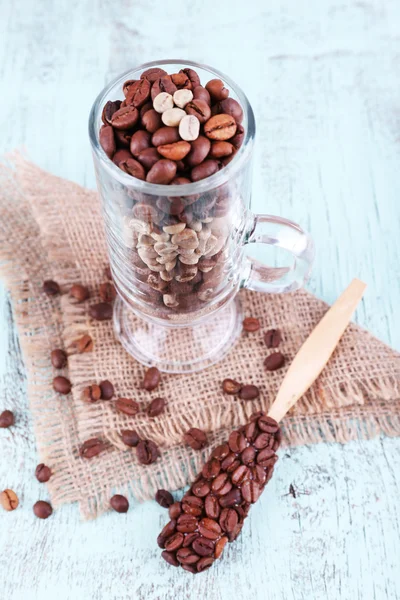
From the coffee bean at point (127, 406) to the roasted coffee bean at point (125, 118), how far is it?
608mm

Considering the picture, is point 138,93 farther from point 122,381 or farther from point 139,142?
point 122,381

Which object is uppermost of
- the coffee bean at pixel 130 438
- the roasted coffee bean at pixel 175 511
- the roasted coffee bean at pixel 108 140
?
the roasted coffee bean at pixel 108 140

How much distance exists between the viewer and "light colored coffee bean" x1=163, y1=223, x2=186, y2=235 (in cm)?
117

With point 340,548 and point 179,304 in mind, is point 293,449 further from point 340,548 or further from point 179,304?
point 179,304

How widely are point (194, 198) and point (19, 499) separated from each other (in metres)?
0.75

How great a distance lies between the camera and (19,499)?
1.48 metres

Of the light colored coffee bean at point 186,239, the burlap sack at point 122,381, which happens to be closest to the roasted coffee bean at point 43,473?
the burlap sack at point 122,381

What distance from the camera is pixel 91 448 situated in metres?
1.48

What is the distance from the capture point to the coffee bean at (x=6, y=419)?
1534mm

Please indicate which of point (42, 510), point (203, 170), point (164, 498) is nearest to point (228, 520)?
point (164, 498)

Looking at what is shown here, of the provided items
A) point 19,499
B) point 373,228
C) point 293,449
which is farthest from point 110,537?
point 373,228

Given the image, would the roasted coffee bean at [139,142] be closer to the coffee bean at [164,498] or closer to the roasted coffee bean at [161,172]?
the roasted coffee bean at [161,172]

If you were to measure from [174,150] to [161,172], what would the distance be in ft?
0.13

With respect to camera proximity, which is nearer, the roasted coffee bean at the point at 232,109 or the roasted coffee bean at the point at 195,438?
the roasted coffee bean at the point at 232,109
